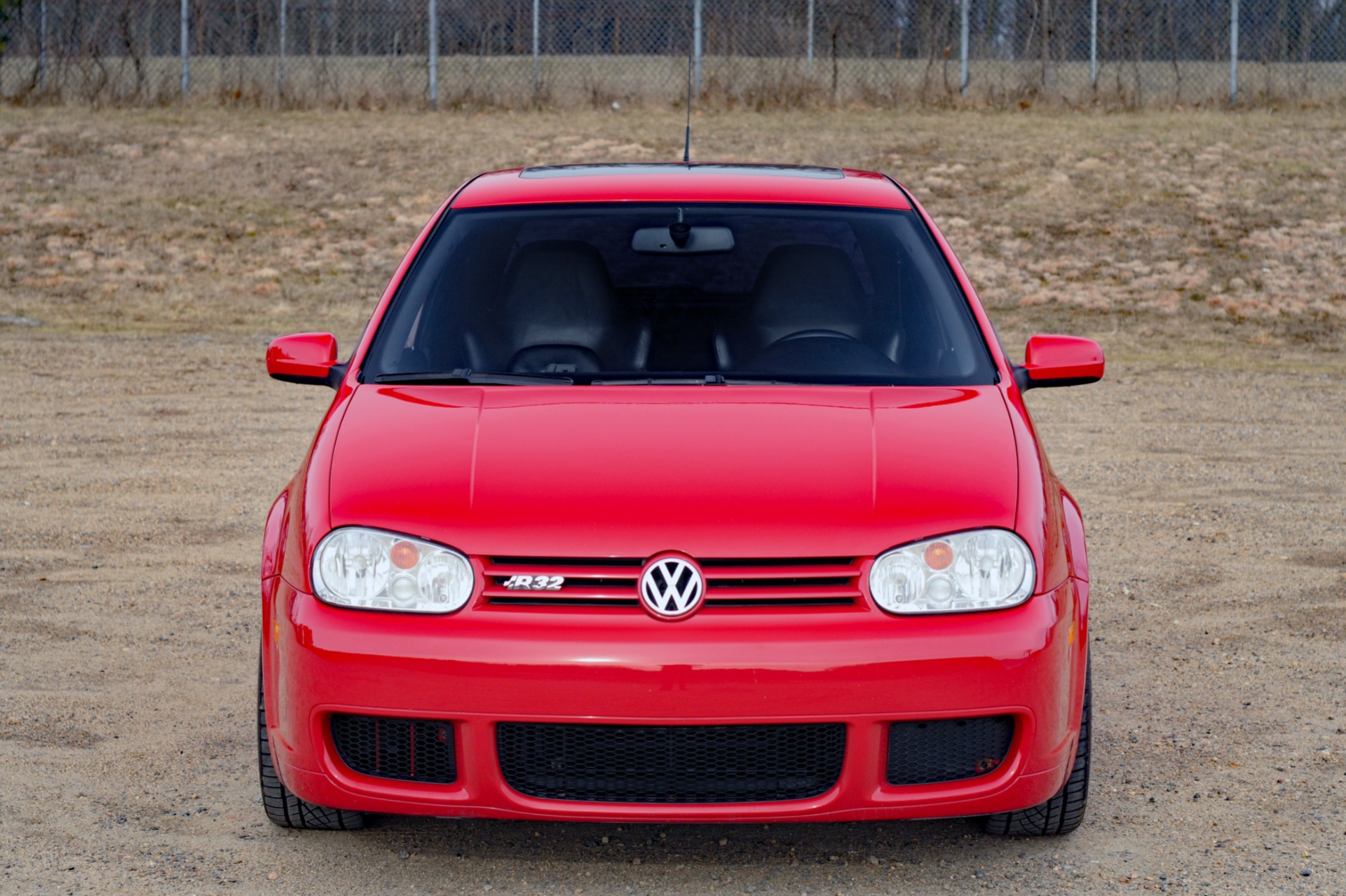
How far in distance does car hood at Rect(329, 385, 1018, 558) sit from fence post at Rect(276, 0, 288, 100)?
19722 mm

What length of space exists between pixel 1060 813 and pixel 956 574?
816 mm

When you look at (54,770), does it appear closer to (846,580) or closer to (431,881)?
(431,881)

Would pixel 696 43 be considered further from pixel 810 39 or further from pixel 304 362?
pixel 304 362

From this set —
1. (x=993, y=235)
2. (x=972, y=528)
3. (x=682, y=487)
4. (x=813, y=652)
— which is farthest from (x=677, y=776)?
(x=993, y=235)

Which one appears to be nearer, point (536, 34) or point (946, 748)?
point (946, 748)

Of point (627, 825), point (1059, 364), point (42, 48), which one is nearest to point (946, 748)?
point (627, 825)

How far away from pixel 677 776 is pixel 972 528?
2.54 ft

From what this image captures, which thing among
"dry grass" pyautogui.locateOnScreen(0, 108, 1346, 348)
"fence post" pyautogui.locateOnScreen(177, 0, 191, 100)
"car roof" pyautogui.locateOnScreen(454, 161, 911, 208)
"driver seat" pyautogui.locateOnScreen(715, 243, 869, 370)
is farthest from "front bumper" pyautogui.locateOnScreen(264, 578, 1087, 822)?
"fence post" pyautogui.locateOnScreen(177, 0, 191, 100)

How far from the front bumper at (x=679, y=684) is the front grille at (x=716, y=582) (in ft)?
0.09

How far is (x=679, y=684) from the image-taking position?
298 centimetres

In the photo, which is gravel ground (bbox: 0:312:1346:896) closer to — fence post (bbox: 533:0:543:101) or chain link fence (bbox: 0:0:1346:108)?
chain link fence (bbox: 0:0:1346:108)

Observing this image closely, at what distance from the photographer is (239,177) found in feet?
64.0

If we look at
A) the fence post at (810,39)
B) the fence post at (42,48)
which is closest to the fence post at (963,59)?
the fence post at (810,39)

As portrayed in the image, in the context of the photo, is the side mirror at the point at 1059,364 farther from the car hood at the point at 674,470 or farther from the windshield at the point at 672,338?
A: the car hood at the point at 674,470
